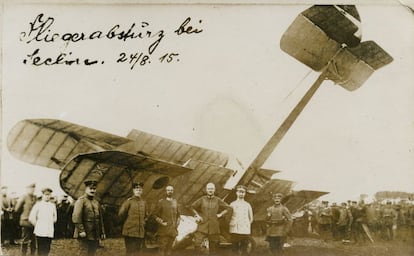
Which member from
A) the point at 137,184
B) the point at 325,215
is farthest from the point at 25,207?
the point at 325,215

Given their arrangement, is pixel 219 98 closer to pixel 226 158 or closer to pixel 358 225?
pixel 226 158

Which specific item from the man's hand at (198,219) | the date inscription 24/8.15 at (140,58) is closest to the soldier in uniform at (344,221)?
the man's hand at (198,219)

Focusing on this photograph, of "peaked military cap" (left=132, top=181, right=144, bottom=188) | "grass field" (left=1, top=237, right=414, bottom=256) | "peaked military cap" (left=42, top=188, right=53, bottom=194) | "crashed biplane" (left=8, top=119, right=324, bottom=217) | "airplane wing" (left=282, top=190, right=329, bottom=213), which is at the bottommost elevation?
"grass field" (left=1, top=237, right=414, bottom=256)

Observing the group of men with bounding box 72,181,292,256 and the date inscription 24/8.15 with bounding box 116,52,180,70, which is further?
the date inscription 24/8.15 with bounding box 116,52,180,70

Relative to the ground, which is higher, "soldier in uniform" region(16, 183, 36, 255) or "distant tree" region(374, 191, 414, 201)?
"distant tree" region(374, 191, 414, 201)

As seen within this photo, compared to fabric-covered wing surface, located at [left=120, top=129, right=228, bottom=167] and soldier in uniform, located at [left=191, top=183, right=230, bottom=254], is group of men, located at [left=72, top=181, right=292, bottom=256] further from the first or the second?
fabric-covered wing surface, located at [left=120, top=129, right=228, bottom=167]

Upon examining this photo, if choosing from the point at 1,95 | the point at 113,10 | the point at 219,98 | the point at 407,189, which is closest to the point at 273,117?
the point at 219,98

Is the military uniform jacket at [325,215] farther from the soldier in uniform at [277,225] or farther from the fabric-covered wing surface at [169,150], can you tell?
the fabric-covered wing surface at [169,150]

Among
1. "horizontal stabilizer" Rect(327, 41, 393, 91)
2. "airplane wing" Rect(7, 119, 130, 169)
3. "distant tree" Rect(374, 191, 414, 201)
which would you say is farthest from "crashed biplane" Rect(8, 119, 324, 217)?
"horizontal stabilizer" Rect(327, 41, 393, 91)

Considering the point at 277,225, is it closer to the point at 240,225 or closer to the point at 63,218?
the point at 240,225
